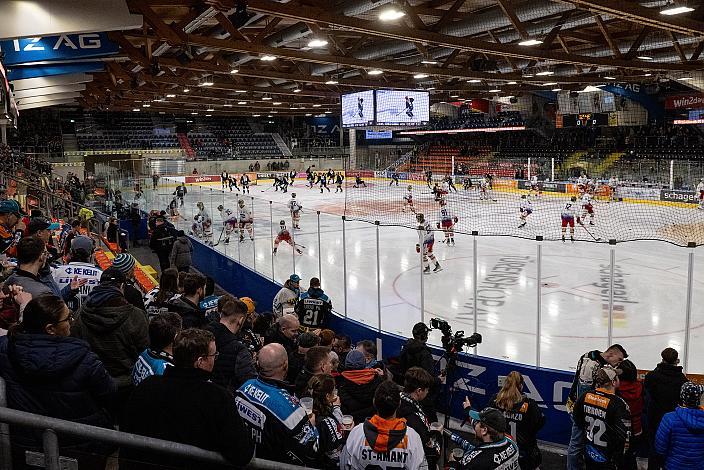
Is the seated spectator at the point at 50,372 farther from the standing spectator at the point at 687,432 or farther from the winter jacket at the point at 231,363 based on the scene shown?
the standing spectator at the point at 687,432

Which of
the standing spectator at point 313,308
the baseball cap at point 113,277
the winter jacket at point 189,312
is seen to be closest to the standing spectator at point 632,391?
the winter jacket at point 189,312

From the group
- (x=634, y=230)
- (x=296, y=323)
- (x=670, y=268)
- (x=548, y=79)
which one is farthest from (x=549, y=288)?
(x=548, y=79)

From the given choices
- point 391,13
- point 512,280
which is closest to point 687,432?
point 391,13

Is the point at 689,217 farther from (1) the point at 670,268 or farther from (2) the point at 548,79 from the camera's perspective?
(1) the point at 670,268

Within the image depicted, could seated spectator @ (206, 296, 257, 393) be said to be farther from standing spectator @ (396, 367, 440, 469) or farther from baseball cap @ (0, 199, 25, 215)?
baseball cap @ (0, 199, 25, 215)

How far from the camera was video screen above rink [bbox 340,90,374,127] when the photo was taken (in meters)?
21.1

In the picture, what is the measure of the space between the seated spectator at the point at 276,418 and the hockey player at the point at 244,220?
36.7ft

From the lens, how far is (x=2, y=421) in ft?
7.86

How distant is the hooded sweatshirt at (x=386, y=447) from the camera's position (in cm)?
332

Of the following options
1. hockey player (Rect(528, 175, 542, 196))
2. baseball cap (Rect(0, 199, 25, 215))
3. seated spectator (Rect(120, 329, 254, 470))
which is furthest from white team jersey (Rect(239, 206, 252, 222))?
hockey player (Rect(528, 175, 542, 196))

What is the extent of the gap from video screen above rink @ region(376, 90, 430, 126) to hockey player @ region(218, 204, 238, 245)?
6601mm

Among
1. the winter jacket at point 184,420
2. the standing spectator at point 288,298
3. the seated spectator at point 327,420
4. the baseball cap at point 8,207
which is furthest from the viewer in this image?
the standing spectator at point 288,298

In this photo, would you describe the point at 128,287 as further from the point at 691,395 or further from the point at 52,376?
the point at 691,395

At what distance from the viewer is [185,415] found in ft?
8.83
